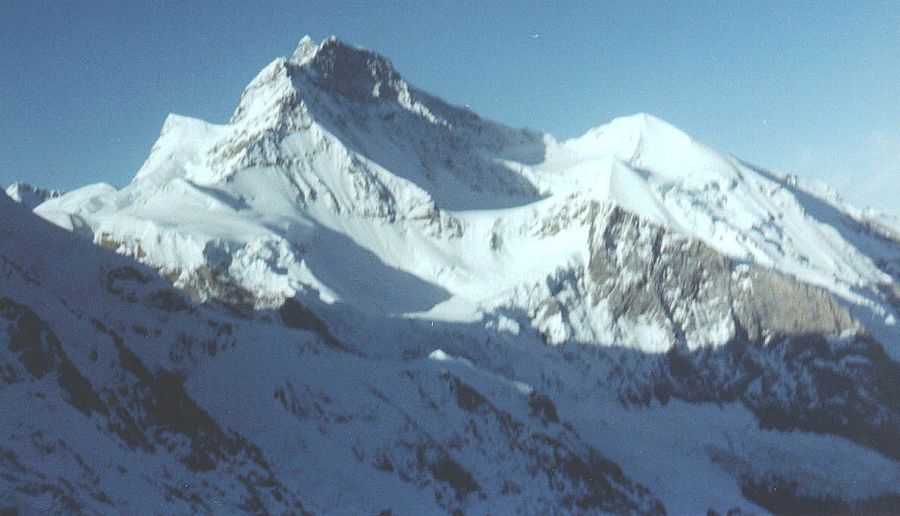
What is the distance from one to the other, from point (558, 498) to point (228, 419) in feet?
155

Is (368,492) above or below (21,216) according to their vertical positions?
below

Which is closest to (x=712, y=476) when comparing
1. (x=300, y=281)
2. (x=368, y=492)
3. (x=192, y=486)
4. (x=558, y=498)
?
(x=558, y=498)

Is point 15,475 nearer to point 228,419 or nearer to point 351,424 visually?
point 228,419

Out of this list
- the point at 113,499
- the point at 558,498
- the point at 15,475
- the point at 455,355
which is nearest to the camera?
the point at 15,475

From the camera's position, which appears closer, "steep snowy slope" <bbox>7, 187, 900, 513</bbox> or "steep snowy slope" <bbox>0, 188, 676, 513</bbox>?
"steep snowy slope" <bbox>0, 188, 676, 513</bbox>

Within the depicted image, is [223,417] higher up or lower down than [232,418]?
lower down

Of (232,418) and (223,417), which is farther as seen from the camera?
(232,418)

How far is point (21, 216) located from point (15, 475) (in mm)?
45092

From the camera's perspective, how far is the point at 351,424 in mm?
125062

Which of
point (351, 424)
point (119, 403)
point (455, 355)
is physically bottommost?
point (119, 403)

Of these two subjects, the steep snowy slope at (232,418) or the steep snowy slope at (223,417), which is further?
the steep snowy slope at (232,418)

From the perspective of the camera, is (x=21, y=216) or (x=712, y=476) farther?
(x=712, y=476)

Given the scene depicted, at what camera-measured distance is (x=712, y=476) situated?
197 meters

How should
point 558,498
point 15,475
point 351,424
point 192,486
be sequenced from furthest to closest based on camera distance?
point 558,498 < point 351,424 < point 192,486 < point 15,475
